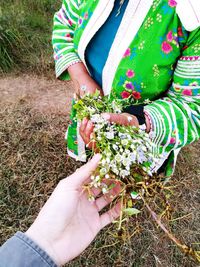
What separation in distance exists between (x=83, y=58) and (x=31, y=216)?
3.93 ft

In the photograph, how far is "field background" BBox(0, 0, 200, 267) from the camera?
2289mm

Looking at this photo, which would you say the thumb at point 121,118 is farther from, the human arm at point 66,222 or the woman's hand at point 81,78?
the woman's hand at point 81,78

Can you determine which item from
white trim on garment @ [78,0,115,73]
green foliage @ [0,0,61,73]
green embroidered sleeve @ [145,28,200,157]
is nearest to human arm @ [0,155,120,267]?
green embroidered sleeve @ [145,28,200,157]

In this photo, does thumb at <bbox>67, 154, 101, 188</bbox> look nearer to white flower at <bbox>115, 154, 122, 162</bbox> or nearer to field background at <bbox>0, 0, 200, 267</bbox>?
white flower at <bbox>115, 154, 122, 162</bbox>

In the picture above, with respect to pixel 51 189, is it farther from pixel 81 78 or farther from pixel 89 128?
pixel 89 128

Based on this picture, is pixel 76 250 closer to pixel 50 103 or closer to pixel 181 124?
pixel 181 124

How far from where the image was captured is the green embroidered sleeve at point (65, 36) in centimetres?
168

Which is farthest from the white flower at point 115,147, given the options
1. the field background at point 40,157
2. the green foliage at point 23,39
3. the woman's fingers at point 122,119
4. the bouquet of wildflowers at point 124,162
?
the green foliage at point 23,39

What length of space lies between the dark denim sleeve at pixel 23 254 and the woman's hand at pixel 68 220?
0.04 metres

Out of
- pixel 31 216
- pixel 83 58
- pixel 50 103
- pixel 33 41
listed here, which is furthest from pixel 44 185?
pixel 33 41

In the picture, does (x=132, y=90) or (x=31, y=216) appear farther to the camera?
(x=31, y=216)

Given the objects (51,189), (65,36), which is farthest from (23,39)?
(65,36)

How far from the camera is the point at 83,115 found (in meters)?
1.28

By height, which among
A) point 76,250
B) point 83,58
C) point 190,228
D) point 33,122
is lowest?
point 190,228
